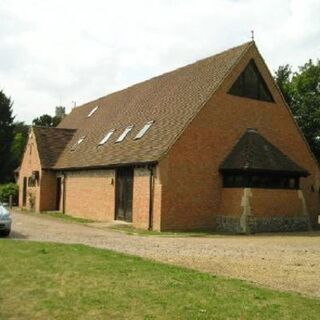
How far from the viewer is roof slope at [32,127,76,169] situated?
39781 mm

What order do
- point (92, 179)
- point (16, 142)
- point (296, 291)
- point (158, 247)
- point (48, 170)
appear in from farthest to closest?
1. point (16, 142)
2. point (48, 170)
3. point (92, 179)
4. point (158, 247)
5. point (296, 291)

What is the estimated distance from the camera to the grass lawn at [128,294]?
29.4 ft

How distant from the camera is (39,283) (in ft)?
37.0

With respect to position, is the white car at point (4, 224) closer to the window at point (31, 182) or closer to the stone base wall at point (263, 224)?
the stone base wall at point (263, 224)

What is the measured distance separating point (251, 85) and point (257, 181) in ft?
18.5

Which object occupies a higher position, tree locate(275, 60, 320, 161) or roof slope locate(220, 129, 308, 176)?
tree locate(275, 60, 320, 161)

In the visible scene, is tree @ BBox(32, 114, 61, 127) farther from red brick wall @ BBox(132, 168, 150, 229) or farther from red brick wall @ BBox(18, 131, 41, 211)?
red brick wall @ BBox(132, 168, 150, 229)

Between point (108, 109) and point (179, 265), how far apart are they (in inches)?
1094

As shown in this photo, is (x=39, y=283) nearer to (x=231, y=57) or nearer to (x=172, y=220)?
(x=172, y=220)

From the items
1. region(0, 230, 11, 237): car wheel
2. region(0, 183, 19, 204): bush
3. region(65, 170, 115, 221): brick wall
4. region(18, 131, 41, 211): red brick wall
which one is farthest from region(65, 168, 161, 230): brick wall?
region(0, 183, 19, 204): bush

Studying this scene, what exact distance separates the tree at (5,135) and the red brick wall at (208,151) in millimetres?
37964

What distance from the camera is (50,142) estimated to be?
41.1 metres

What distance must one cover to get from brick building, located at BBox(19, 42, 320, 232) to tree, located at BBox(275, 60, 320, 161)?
398 inches

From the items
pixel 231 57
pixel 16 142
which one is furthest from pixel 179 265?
pixel 16 142
